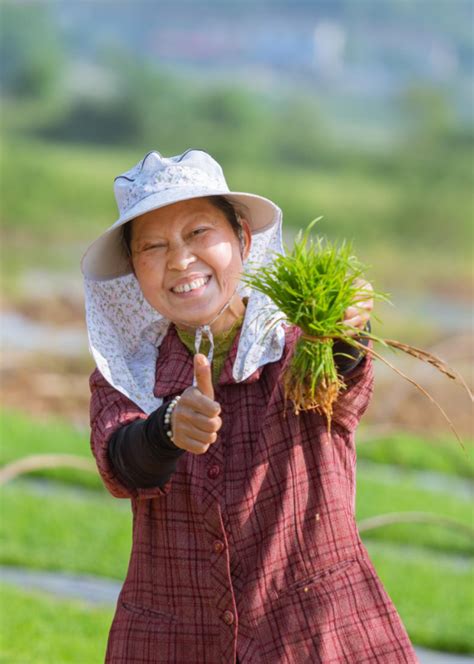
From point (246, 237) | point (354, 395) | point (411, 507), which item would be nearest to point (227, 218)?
point (246, 237)

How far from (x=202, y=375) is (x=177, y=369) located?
34 cm

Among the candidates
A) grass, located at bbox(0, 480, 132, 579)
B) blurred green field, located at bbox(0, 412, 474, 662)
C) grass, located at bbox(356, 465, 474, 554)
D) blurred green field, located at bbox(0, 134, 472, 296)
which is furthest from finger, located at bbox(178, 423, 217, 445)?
blurred green field, located at bbox(0, 134, 472, 296)

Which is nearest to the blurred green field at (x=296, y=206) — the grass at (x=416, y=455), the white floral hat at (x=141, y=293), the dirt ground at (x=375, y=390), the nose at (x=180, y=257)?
the dirt ground at (x=375, y=390)

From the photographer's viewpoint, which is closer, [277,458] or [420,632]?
[277,458]

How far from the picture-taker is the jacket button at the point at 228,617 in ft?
7.59

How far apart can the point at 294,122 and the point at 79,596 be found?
1593cm

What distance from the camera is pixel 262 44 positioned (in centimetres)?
2067

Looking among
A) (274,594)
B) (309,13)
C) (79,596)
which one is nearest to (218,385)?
(274,594)

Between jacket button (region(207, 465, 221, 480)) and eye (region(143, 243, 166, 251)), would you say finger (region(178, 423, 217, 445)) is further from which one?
eye (region(143, 243, 166, 251))

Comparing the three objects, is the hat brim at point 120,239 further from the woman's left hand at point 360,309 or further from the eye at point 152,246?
the woman's left hand at point 360,309

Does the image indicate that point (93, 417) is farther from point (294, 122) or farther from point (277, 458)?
point (294, 122)

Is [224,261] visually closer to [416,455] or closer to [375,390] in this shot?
[416,455]

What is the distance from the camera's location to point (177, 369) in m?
2.47

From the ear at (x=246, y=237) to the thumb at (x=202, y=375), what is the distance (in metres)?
0.44
